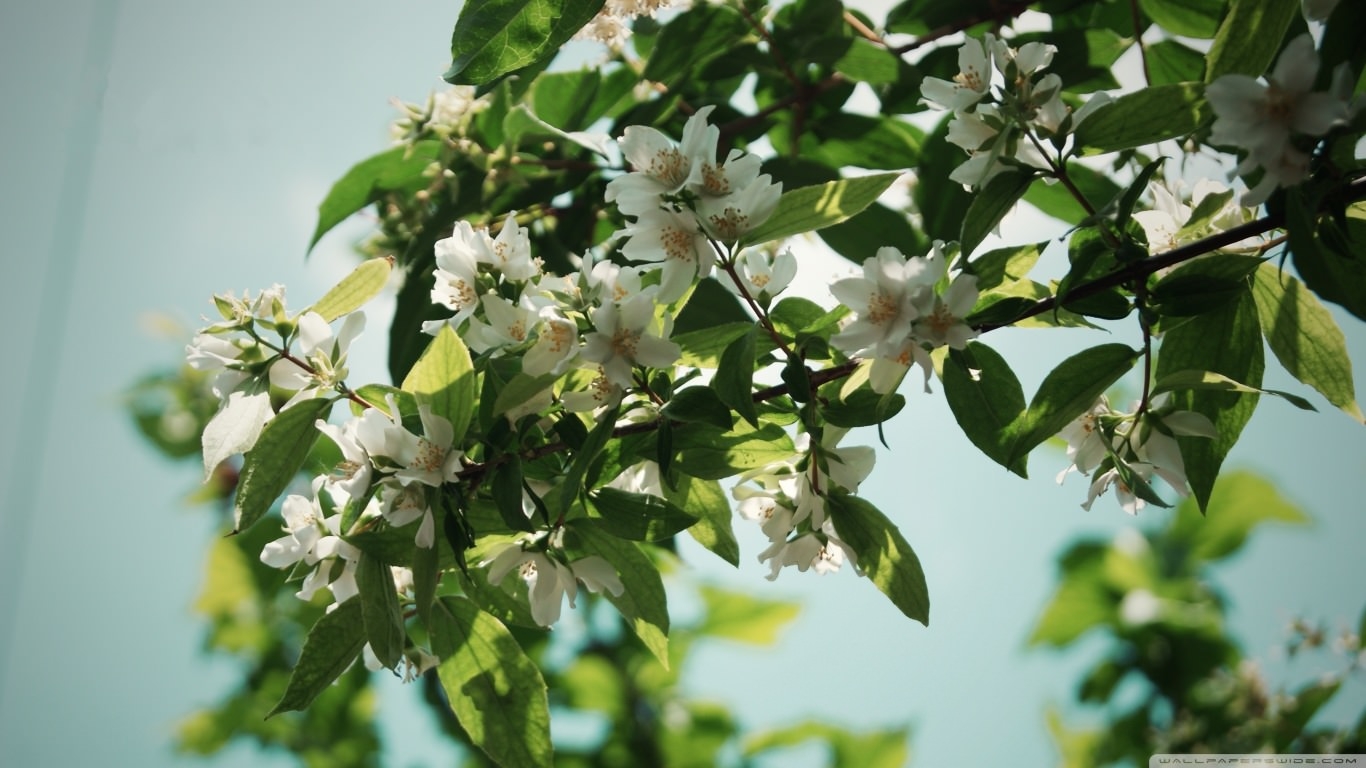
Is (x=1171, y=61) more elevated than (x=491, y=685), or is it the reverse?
(x=1171, y=61)

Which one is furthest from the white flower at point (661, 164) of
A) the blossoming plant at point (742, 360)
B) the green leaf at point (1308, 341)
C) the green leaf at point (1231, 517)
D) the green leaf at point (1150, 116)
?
the green leaf at point (1231, 517)

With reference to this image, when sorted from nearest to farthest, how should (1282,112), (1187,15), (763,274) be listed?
1. (1282,112)
2. (763,274)
3. (1187,15)

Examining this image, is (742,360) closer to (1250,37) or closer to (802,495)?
(802,495)

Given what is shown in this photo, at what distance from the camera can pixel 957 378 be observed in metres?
0.62

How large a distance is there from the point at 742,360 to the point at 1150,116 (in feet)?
0.83

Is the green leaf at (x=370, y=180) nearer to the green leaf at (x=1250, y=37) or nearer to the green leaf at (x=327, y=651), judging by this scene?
the green leaf at (x=327, y=651)

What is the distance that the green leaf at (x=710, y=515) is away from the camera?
2.28 feet

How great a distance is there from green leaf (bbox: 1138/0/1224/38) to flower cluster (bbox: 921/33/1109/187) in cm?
35

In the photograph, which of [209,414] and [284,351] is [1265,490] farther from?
[209,414]

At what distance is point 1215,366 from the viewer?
644 millimetres

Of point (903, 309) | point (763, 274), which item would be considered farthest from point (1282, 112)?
point (763, 274)

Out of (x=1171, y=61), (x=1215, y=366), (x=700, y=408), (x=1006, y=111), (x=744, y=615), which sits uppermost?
(x=1171, y=61)

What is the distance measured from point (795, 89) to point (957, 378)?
506 mm

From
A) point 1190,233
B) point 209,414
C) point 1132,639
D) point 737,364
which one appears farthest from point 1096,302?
point 209,414
